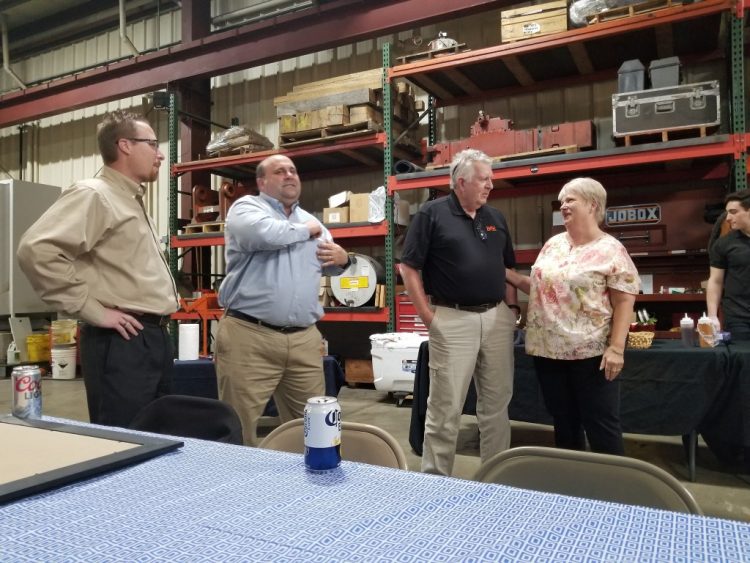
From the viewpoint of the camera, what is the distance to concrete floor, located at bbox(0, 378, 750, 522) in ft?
8.71

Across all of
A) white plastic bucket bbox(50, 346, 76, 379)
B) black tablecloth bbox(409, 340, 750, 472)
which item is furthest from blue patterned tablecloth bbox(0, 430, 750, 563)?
white plastic bucket bbox(50, 346, 76, 379)

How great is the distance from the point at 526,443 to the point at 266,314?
2228 mm

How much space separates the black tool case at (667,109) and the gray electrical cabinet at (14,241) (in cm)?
751

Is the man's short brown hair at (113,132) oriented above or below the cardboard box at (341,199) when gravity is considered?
below

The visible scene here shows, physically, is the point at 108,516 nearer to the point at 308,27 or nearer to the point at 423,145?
the point at 423,145

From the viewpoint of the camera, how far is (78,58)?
866 cm

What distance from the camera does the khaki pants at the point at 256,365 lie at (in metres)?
2.26

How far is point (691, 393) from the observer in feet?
9.16

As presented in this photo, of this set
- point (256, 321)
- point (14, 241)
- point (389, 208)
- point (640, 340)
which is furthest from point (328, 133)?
point (14, 241)

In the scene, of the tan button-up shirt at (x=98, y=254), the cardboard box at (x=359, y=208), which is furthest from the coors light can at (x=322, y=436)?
the cardboard box at (x=359, y=208)

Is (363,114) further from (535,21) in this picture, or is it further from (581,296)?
(581,296)

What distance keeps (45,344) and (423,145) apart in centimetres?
573

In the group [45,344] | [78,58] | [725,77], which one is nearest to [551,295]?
[725,77]

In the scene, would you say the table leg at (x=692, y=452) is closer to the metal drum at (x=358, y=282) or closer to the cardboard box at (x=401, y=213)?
the metal drum at (x=358, y=282)
